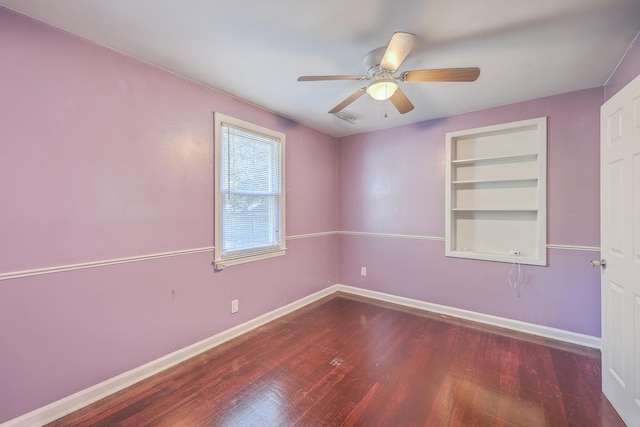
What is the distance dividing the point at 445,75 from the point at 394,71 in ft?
1.12

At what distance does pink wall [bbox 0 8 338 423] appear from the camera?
1.53 meters

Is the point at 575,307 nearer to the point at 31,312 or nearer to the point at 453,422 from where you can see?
the point at 453,422

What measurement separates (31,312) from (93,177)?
90 cm

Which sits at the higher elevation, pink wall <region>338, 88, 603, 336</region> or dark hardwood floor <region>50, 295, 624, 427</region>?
pink wall <region>338, 88, 603, 336</region>

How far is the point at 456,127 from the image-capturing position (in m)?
3.19

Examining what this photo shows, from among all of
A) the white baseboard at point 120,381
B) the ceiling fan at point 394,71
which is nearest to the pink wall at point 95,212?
the white baseboard at point 120,381

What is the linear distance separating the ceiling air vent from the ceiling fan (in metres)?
0.98

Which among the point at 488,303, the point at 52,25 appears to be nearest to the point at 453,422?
the point at 488,303

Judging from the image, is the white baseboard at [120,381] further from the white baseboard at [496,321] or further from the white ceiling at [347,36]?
the white ceiling at [347,36]

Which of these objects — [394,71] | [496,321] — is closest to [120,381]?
[394,71]

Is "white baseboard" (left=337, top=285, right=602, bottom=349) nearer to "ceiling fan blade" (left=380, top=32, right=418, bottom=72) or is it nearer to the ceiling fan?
the ceiling fan

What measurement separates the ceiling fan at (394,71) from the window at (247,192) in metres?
1.19

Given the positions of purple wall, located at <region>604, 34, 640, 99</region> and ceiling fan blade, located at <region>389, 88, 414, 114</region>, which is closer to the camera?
purple wall, located at <region>604, 34, 640, 99</region>

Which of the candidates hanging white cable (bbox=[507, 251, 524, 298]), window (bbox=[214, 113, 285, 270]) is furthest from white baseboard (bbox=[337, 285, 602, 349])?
window (bbox=[214, 113, 285, 270])
